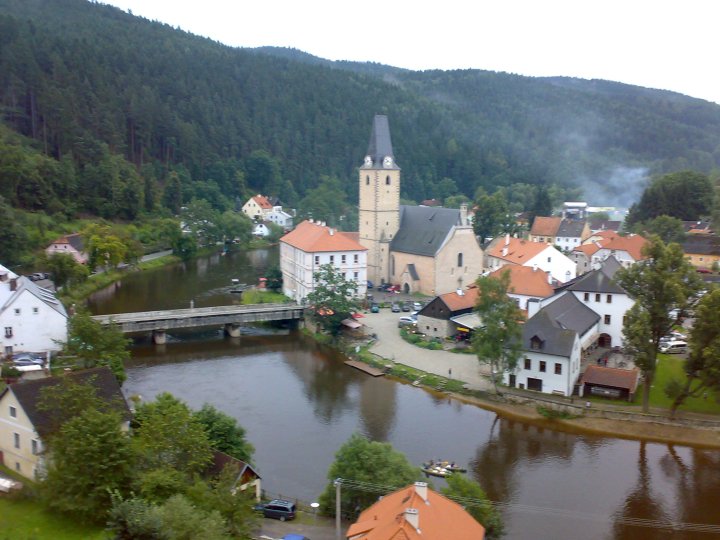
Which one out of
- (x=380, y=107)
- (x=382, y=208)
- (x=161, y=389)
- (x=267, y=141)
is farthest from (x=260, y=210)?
(x=161, y=389)

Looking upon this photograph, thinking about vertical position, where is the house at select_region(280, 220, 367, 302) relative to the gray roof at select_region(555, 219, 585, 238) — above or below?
below

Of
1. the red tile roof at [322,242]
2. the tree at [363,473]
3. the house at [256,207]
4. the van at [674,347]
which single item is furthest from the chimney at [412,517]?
the house at [256,207]

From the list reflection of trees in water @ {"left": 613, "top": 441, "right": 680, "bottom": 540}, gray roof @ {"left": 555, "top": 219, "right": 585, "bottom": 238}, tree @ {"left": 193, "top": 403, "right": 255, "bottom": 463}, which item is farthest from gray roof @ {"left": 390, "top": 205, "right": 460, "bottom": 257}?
tree @ {"left": 193, "top": 403, "right": 255, "bottom": 463}

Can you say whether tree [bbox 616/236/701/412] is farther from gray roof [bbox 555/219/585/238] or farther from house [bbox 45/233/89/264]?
gray roof [bbox 555/219/585/238]

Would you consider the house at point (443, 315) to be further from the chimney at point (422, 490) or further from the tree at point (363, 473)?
the chimney at point (422, 490)

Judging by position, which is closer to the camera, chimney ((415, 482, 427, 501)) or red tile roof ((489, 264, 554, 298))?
chimney ((415, 482, 427, 501))
